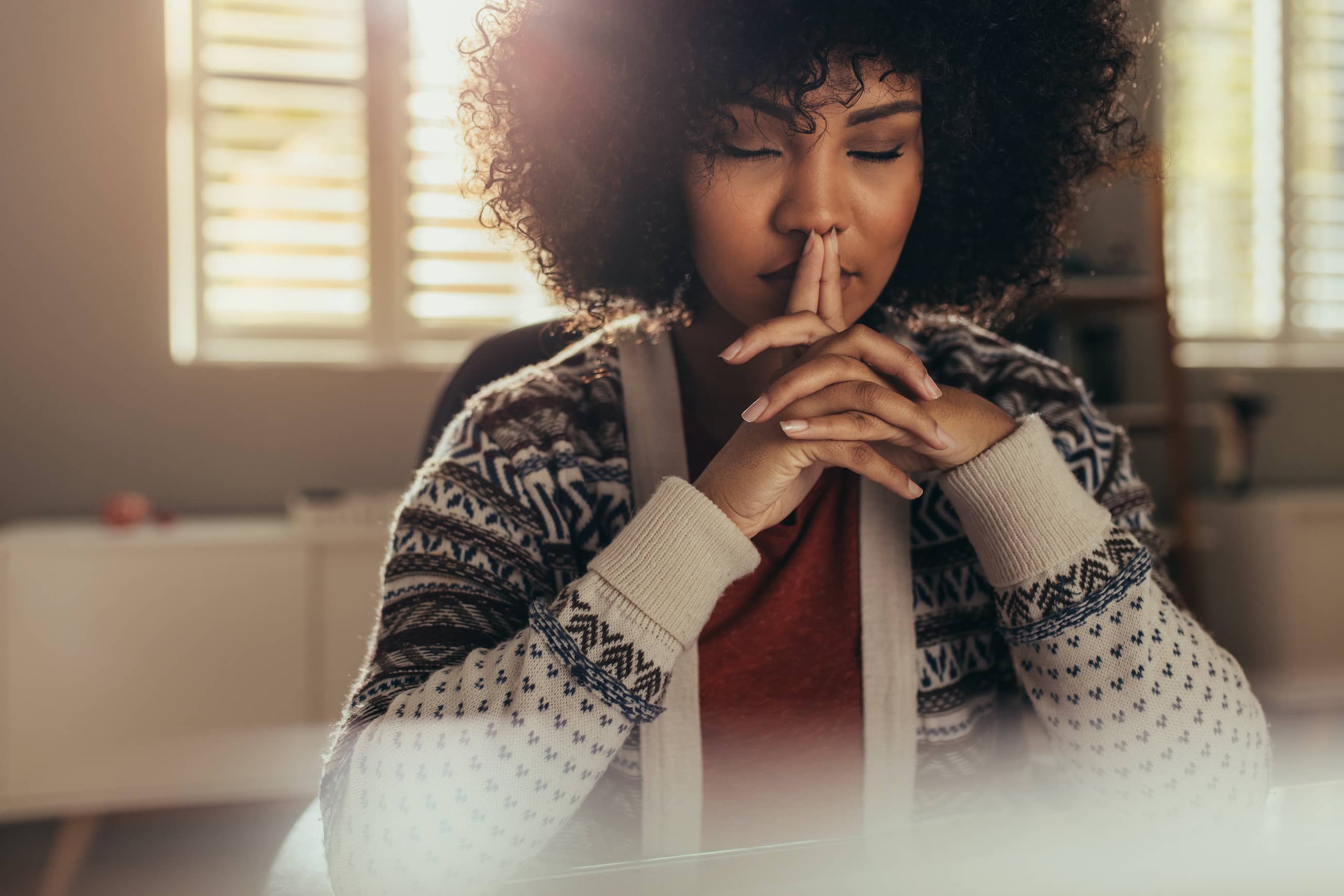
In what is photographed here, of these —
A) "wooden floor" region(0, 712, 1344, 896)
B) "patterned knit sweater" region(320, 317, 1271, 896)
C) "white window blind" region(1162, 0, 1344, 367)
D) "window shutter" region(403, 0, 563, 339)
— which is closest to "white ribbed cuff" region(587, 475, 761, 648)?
"patterned knit sweater" region(320, 317, 1271, 896)

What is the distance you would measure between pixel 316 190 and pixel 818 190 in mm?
2114

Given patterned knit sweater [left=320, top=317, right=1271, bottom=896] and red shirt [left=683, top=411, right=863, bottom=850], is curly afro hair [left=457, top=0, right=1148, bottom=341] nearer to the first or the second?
patterned knit sweater [left=320, top=317, right=1271, bottom=896]

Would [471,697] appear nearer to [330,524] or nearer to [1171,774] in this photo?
[1171,774]

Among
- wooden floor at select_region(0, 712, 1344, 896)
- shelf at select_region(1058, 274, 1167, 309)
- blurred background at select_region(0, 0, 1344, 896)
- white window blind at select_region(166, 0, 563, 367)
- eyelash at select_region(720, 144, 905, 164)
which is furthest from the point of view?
shelf at select_region(1058, 274, 1167, 309)

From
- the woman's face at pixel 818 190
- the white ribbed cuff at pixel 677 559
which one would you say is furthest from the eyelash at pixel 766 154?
the white ribbed cuff at pixel 677 559

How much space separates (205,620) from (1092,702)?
71.7 inches

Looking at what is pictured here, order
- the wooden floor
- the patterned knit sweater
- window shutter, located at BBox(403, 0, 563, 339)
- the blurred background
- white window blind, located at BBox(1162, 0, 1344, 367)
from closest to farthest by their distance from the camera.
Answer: the patterned knit sweater
the wooden floor
the blurred background
window shutter, located at BBox(403, 0, 563, 339)
white window blind, located at BBox(1162, 0, 1344, 367)

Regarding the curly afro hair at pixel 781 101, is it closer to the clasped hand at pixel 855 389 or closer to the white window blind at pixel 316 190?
the clasped hand at pixel 855 389

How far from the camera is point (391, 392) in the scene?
255cm

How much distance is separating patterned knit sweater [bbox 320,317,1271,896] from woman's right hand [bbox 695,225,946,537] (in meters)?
0.02

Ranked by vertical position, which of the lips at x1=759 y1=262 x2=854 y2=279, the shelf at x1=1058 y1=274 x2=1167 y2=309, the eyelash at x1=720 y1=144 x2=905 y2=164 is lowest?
the lips at x1=759 y1=262 x2=854 y2=279

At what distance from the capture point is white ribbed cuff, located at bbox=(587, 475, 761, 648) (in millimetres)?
615

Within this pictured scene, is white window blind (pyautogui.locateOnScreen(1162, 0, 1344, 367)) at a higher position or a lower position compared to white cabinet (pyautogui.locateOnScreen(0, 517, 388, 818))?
higher

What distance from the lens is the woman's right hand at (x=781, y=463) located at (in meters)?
0.65
